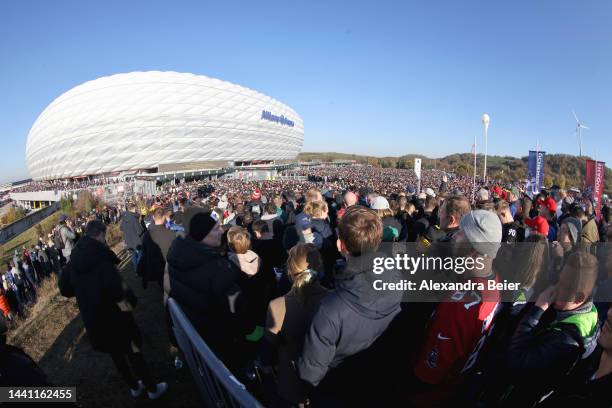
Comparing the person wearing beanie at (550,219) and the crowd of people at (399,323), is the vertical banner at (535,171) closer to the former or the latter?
the person wearing beanie at (550,219)

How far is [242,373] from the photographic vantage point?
8.48 feet

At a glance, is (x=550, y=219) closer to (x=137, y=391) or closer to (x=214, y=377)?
(x=214, y=377)

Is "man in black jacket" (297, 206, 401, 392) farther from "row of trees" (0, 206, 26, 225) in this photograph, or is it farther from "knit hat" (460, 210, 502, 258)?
"row of trees" (0, 206, 26, 225)

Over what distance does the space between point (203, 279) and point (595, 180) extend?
9.54m

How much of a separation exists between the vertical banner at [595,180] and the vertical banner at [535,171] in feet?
8.10

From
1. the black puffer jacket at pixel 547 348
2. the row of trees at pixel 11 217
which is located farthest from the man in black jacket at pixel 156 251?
the row of trees at pixel 11 217

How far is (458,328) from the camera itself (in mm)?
1340

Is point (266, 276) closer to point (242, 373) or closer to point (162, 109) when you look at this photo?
point (242, 373)

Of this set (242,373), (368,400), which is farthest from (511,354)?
(242,373)

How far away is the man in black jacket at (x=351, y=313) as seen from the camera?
1381mm

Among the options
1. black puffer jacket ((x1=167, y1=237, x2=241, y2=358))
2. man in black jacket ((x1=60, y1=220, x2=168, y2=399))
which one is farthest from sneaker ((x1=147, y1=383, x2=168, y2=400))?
black puffer jacket ((x1=167, y1=237, x2=241, y2=358))

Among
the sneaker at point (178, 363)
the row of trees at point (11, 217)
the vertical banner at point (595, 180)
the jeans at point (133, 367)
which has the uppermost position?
the vertical banner at point (595, 180)

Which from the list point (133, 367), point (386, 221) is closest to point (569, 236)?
point (386, 221)

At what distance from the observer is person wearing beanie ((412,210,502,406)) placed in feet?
4.42
